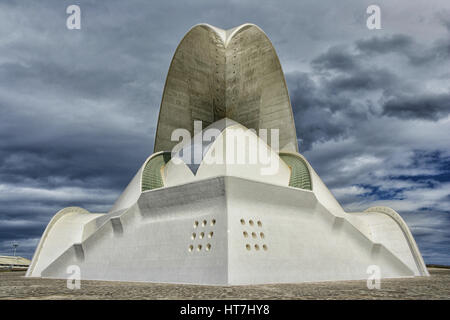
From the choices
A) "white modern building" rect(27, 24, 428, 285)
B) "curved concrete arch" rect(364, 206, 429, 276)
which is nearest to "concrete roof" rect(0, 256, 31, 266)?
"white modern building" rect(27, 24, 428, 285)

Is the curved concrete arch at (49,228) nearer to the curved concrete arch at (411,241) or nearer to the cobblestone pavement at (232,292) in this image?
the cobblestone pavement at (232,292)

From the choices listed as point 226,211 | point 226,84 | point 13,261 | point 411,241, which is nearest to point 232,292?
point 226,211

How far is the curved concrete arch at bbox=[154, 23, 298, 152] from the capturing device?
76.3 ft

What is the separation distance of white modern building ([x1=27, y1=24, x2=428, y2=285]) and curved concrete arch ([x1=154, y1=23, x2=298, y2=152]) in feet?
0.22

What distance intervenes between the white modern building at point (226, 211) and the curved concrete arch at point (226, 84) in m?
0.07

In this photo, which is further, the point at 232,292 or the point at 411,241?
the point at 411,241

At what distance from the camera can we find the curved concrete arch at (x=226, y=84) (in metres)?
23.2

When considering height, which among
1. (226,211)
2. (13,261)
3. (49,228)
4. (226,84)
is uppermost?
(226,84)

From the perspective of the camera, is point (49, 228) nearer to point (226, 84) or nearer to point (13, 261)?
point (226, 84)

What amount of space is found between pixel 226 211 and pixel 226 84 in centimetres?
1402

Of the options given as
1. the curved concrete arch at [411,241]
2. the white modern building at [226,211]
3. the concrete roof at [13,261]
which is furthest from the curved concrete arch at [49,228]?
the concrete roof at [13,261]

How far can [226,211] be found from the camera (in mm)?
13109
